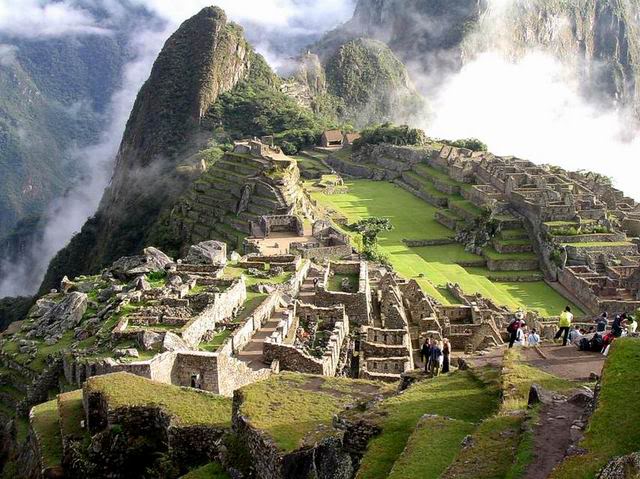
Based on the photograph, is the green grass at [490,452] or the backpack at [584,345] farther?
the backpack at [584,345]

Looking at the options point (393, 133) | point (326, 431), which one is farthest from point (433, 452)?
point (393, 133)

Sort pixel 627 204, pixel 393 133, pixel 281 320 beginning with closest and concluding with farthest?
pixel 281 320 < pixel 627 204 < pixel 393 133

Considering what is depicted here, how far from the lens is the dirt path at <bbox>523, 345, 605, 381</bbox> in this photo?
13586mm

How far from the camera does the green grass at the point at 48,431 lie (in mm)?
14484

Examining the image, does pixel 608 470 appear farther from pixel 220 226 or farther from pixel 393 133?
pixel 393 133

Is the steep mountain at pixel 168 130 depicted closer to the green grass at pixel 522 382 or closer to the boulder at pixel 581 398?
the green grass at pixel 522 382

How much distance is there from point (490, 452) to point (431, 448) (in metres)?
0.78

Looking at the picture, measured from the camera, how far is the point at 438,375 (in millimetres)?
14461

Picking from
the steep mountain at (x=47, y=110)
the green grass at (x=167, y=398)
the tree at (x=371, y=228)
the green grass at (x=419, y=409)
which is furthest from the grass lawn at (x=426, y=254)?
the steep mountain at (x=47, y=110)

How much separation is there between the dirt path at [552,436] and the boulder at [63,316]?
14828 millimetres

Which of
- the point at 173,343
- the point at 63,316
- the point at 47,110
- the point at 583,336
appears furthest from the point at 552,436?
the point at 47,110

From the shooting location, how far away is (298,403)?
42.2ft

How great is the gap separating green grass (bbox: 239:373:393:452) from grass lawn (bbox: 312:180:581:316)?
23130 mm

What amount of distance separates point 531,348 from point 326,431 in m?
5.89
